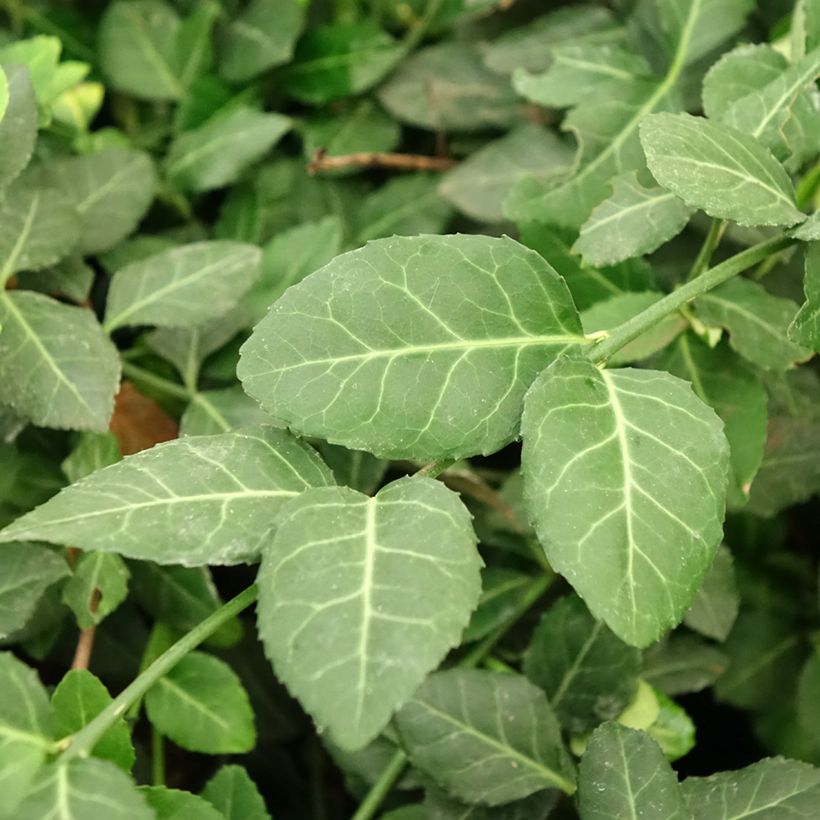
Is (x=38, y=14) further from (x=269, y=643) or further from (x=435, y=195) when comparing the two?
(x=269, y=643)

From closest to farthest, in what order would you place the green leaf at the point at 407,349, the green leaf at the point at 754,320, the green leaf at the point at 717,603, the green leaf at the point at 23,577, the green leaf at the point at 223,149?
the green leaf at the point at 407,349 < the green leaf at the point at 23,577 < the green leaf at the point at 754,320 < the green leaf at the point at 717,603 < the green leaf at the point at 223,149

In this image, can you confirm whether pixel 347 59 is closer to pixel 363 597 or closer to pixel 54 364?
pixel 54 364

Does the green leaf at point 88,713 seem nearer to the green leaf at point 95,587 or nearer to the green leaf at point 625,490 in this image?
the green leaf at point 95,587

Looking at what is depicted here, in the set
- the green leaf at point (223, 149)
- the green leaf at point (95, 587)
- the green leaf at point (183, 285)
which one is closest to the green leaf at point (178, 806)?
the green leaf at point (95, 587)

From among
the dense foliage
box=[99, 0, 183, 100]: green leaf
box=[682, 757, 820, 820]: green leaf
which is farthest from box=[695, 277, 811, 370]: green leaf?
box=[99, 0, 183, 100]: green leaf

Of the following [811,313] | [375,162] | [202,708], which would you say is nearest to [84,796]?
[202,708]

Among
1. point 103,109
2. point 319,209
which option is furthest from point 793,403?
point 103,109
